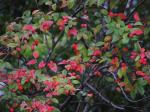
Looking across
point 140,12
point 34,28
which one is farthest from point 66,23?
point 140,12

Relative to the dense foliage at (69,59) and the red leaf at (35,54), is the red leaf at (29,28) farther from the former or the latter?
the red leaf at (35,54)

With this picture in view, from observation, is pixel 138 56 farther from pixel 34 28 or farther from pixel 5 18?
pixel 5 18

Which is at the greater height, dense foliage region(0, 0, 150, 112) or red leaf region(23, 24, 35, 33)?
red leaf region(23, 24, 35, 33)

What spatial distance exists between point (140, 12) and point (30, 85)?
6.73 feet

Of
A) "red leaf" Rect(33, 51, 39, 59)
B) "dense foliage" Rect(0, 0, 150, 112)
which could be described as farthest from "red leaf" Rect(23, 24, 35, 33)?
"red leaf" Rect(33, 51, 39, 59)

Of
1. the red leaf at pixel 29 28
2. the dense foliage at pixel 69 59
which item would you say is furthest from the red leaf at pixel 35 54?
the red leaf at pixel 29 28

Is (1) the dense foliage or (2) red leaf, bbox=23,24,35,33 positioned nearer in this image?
(1) the dense foliage

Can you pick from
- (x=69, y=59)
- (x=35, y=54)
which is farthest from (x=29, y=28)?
(x=69, y=59)

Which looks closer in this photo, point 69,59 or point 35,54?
point 35,54

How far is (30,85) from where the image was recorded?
10.5 feet

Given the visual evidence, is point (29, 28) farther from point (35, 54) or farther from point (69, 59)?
point (69, 59)

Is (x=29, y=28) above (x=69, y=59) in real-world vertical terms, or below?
above

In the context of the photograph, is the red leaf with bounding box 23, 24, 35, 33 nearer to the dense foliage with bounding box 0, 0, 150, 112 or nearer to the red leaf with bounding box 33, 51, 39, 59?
the dense foliage with bounding box 0, 0, 150, 112

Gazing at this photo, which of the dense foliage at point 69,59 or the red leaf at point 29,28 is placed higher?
the red leaf at point 29,28
